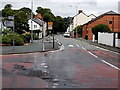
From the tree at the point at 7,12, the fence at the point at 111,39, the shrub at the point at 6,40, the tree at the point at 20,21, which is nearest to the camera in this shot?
the fence at the point at 111,39

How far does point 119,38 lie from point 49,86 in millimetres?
23753

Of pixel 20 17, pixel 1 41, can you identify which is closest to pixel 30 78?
pixel 1 41

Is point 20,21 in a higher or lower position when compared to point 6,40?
higher

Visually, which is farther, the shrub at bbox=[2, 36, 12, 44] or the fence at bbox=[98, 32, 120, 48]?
the shrub at bbox=[2, 36, 12, 44]

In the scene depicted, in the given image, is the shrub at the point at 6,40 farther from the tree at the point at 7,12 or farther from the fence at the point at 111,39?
the tree at the point at 7,12

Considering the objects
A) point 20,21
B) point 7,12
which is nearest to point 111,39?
point 20,21

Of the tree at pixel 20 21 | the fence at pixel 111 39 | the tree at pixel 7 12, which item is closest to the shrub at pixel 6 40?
the tree at pixel 20 21

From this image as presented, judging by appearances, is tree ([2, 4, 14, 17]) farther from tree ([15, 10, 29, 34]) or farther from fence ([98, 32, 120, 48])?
fence ([98, 32, 120, 48])

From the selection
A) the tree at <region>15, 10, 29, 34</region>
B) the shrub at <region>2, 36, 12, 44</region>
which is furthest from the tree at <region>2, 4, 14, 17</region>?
the shrub at <region>2, 36, 12, 44</region>

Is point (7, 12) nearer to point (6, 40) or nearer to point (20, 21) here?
point (20, 21)

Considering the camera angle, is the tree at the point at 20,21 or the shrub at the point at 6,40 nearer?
the shrub at the point at 6,40

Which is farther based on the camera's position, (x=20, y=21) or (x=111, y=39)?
(x=20, y=21)

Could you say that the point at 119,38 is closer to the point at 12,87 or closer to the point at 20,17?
the point at 20,17

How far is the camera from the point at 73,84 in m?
9.16
